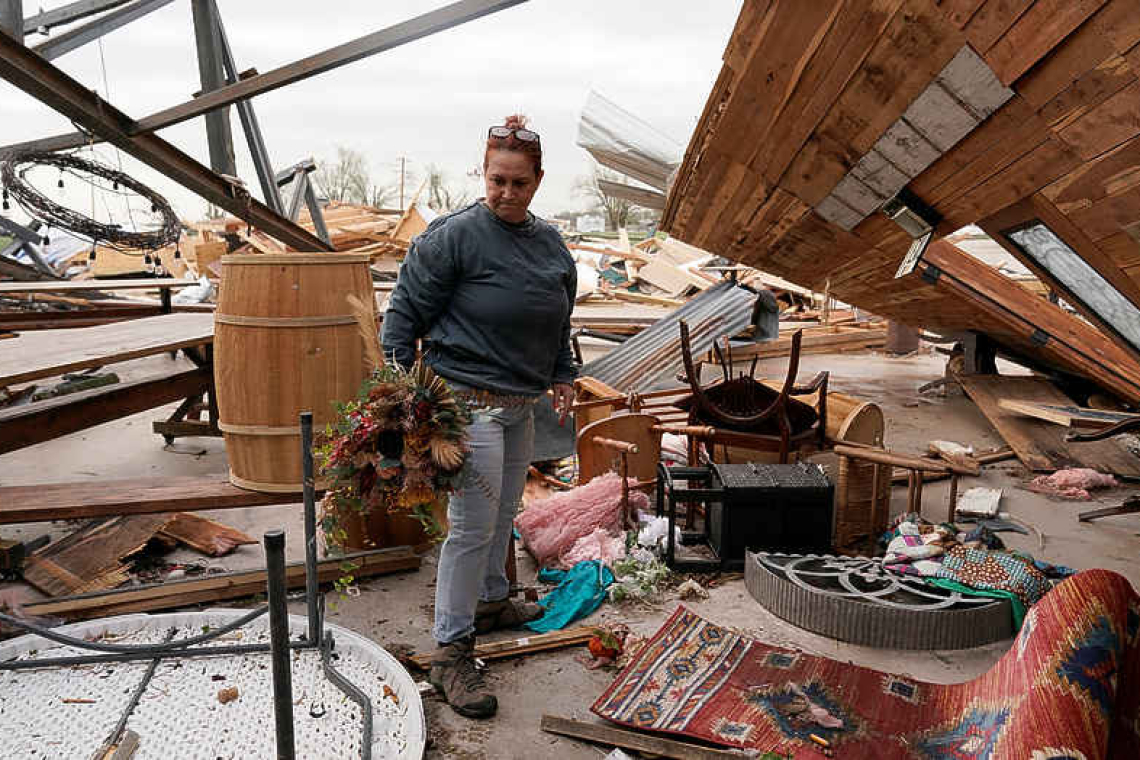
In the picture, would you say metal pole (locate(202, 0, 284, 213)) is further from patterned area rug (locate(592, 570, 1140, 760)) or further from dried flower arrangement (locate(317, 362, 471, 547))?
patterned area rug (locate(592, 570, 1140, 760))

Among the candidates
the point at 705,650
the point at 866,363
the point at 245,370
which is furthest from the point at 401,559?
the point at 866,363

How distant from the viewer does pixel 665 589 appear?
3.78 meters

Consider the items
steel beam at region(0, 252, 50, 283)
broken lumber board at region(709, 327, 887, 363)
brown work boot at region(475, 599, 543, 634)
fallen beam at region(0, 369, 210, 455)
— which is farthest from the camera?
broken lumber board at region(709, 327, 887, 363)

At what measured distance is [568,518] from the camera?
14.1ft

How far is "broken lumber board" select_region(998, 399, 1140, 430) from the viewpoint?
574 cm

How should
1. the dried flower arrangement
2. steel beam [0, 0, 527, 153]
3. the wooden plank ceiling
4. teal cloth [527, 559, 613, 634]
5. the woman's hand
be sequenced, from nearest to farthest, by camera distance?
1. the wooden plank ceiling
2. the dried flower arrangement
3. the woman's hand
4. teal cloth [527, 559, 613, 634]
5. steel beam [0, 0, 527, 153]

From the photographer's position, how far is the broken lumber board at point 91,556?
367cm

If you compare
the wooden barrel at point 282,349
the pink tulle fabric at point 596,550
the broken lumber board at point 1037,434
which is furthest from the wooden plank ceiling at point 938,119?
the pink tulle fabric at point 596,550

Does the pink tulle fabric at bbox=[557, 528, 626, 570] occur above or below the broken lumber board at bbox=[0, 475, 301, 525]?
below

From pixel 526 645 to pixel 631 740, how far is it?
697mm

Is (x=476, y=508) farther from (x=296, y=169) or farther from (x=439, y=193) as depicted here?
(x=439, y=193)

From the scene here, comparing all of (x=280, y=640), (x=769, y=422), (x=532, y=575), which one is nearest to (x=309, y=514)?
(x=280, y=640)

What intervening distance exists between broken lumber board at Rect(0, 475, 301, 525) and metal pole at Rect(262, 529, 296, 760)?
1.81 m

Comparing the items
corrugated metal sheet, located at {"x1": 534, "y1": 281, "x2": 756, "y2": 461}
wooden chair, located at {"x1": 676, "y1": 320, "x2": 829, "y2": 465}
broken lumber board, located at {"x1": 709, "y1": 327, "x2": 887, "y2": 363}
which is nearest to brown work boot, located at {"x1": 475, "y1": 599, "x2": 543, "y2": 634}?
wooden chair, located at {"x1": 676, "y1": 320, "x2": 829, "y2": 465}
